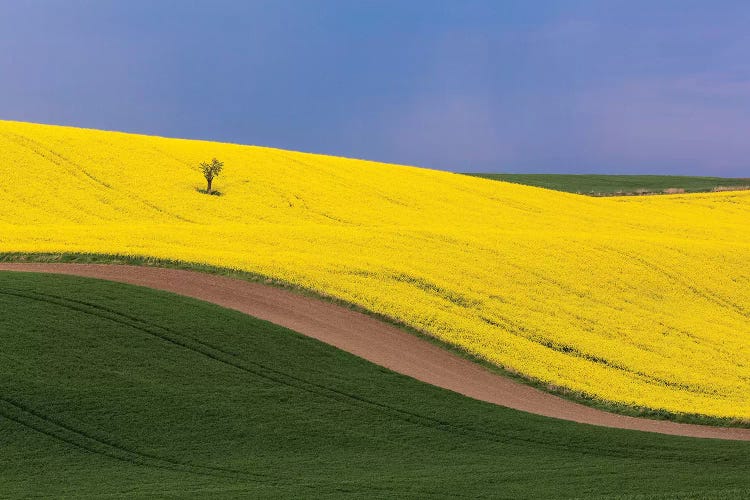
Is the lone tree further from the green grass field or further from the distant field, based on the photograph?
the distant field

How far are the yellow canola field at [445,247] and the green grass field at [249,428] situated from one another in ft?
16.8

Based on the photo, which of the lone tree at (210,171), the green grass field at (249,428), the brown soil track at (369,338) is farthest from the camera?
the lone tree at (210,171)

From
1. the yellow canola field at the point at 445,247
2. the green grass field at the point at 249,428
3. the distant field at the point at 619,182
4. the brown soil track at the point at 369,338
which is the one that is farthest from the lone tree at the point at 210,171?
the distant field at the point at 619,182

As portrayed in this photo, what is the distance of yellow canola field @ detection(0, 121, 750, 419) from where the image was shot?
96.5ft

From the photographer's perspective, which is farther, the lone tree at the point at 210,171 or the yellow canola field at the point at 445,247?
the lone tree at the point at 210,171

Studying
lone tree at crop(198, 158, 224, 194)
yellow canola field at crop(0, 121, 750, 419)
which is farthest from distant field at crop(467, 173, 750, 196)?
lone tree at crop(198, 158, 224, 194)

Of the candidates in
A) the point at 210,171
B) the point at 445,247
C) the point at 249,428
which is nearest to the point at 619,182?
the point at 210,171

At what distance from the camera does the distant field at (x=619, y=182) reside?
7438cm

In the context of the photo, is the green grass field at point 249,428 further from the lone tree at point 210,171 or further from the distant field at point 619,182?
the distant field at point 619,182

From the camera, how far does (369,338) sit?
89.9 ft

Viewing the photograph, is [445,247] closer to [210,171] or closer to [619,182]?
[210,171]

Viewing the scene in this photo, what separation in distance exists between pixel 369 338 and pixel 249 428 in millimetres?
7681

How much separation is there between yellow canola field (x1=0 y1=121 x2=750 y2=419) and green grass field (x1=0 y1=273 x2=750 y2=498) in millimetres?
5108

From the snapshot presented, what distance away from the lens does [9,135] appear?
50.3 metres
